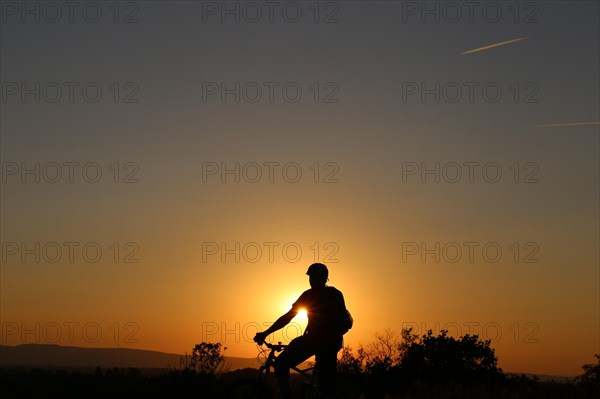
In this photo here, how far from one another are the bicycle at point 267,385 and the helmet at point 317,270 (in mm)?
1340

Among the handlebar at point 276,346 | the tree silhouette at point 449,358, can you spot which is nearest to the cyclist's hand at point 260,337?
the handlebar at point 276,346

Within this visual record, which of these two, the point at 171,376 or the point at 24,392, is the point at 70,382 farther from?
the point at 171,376

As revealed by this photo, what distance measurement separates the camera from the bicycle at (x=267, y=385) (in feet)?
45.6

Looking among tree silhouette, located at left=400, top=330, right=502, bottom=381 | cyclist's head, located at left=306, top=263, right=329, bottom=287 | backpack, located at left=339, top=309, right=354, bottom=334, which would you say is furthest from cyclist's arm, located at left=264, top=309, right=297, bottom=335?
tree silhouette, located at left=400, top=330, right=502, bottom=381

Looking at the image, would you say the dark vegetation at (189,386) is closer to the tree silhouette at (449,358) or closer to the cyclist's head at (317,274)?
the cyclist's head at (317,274)

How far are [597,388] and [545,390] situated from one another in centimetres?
116

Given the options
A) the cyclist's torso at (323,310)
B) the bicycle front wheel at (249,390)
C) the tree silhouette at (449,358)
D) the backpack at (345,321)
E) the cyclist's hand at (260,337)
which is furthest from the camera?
the tree silhouette at (449,358)

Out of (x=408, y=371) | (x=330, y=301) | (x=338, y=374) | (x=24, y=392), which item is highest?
(x=330, y=301)

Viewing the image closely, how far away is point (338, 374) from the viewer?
14.1m

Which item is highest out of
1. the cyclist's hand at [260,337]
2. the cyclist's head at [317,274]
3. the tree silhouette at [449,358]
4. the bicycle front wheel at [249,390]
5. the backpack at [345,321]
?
the cyclist's head at [317,274]

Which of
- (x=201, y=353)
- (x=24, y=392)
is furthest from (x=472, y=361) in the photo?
(x=24, y=392)

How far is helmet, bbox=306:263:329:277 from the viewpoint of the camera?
13.8 meters

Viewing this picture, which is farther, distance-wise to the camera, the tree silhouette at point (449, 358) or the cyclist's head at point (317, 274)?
the tree silhouette at point (449, 358)

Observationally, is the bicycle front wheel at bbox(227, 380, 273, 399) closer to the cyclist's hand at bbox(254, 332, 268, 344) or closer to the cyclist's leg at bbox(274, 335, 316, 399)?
the cyclist's leg at bbox(274, 335, 316, 399)
